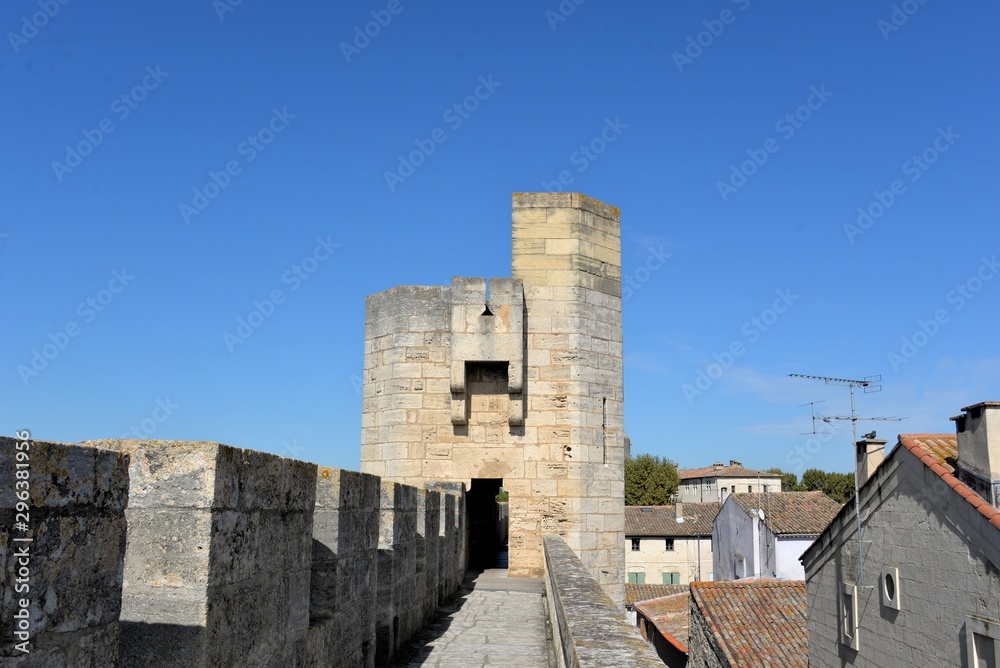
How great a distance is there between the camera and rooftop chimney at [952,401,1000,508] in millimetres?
11352

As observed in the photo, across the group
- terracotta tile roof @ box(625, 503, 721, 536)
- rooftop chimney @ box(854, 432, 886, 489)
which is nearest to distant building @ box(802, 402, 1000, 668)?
rooftop chimney @ box(854, 432, 886, 489)

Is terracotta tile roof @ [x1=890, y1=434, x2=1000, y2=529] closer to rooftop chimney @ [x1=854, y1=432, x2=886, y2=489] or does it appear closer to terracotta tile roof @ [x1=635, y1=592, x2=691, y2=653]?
rooftop chimney @ [x1=854, y1=432, x2=886, y2=489]

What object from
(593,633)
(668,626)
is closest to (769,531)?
(668,626)

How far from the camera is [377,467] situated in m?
12.6

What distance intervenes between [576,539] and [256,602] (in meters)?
9.44

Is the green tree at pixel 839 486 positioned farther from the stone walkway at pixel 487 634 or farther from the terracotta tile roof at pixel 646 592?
the stone walkway at pixel 487 634

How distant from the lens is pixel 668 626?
24703 millimetres

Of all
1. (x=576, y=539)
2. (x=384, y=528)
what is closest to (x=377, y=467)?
(x=576, y=539)

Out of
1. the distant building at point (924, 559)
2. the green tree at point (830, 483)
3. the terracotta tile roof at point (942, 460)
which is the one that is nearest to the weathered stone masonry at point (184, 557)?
the terracotta tile roof at point (942, 460)

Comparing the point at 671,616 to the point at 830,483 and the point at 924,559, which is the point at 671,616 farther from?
the point at 830,483

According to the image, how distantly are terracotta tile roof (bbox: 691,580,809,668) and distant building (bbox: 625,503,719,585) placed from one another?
22002 millimetres

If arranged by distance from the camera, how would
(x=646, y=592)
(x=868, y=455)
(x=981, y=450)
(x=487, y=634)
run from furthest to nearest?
1. (x=646, y=592)
2. (x=868, y=455)
3. (x=981, y=450)
4. (x=487, y=634)

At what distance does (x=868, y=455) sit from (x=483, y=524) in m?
7.63

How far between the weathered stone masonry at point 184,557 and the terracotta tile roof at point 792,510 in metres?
25.6
